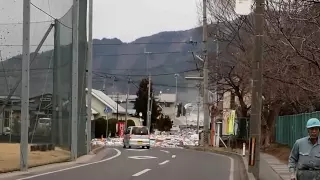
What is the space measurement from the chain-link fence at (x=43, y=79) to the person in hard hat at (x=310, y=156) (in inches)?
530

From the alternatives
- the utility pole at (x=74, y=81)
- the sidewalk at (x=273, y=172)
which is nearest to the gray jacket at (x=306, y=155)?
the sidewalk at (x=273, y=172)

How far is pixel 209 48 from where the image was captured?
1622 inches

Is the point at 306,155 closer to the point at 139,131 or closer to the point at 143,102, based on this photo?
the point at 139,131

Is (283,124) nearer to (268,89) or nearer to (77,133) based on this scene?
(268,89)

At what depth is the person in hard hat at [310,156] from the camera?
820 centimetres

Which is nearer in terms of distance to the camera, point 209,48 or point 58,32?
point 58,32

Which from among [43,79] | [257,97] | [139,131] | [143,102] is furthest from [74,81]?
[143,102]

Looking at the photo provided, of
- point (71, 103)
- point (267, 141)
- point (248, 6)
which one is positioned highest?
point (248, 6)

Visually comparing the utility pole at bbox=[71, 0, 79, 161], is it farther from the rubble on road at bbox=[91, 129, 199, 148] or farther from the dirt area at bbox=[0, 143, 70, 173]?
the rubble on road at bbox=[91, 129, 199, 148]

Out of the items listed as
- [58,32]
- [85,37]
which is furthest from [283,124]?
[58,32]

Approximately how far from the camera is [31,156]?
23312 mm

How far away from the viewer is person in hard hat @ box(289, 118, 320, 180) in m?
8.20

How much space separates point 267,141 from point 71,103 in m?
16.6

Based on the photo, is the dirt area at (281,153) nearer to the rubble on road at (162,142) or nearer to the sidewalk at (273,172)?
the sidewalk at (273,172)
